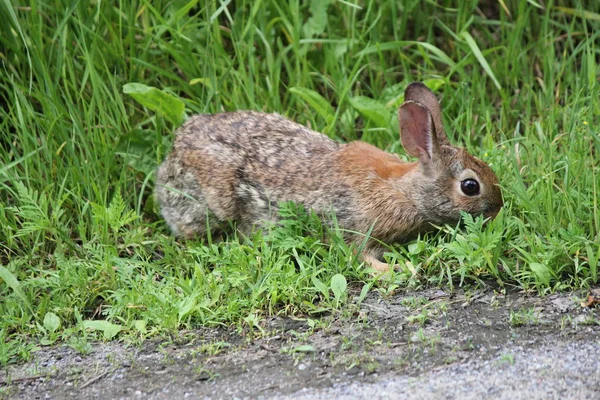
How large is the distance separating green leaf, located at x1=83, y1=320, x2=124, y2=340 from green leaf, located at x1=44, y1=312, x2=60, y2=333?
15 centimetres

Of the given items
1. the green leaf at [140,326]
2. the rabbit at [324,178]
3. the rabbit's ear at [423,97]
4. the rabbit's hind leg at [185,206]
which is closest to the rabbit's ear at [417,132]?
the rabbit at [324,178]

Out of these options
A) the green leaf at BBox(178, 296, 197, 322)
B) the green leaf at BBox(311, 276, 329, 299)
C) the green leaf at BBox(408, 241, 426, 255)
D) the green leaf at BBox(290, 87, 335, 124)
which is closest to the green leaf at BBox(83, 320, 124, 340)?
the green leaf at BBox(178, 296, 197, 322)

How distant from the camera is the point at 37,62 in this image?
599cm

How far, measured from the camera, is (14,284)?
4996 millimetres

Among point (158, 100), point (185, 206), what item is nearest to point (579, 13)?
point (158, 100)

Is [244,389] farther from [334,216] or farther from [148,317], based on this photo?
[334,216]

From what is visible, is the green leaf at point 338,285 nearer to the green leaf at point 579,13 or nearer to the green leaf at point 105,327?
the green leaf at point 105,327

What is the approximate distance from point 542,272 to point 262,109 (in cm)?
248

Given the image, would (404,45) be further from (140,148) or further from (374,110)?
(140,148)

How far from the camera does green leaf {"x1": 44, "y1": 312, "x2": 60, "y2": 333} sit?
481 cm

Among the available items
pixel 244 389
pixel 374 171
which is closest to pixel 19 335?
pixel 244 389

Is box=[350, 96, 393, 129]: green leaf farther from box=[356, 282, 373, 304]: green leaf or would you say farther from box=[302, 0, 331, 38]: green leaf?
box=[356, 282, 373, 304]: green leaf

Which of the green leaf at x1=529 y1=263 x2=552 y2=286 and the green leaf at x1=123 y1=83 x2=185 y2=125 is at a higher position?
the green leaf at x1=123 y1=83 x2=185 y2=125

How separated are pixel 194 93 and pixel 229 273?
196cm
